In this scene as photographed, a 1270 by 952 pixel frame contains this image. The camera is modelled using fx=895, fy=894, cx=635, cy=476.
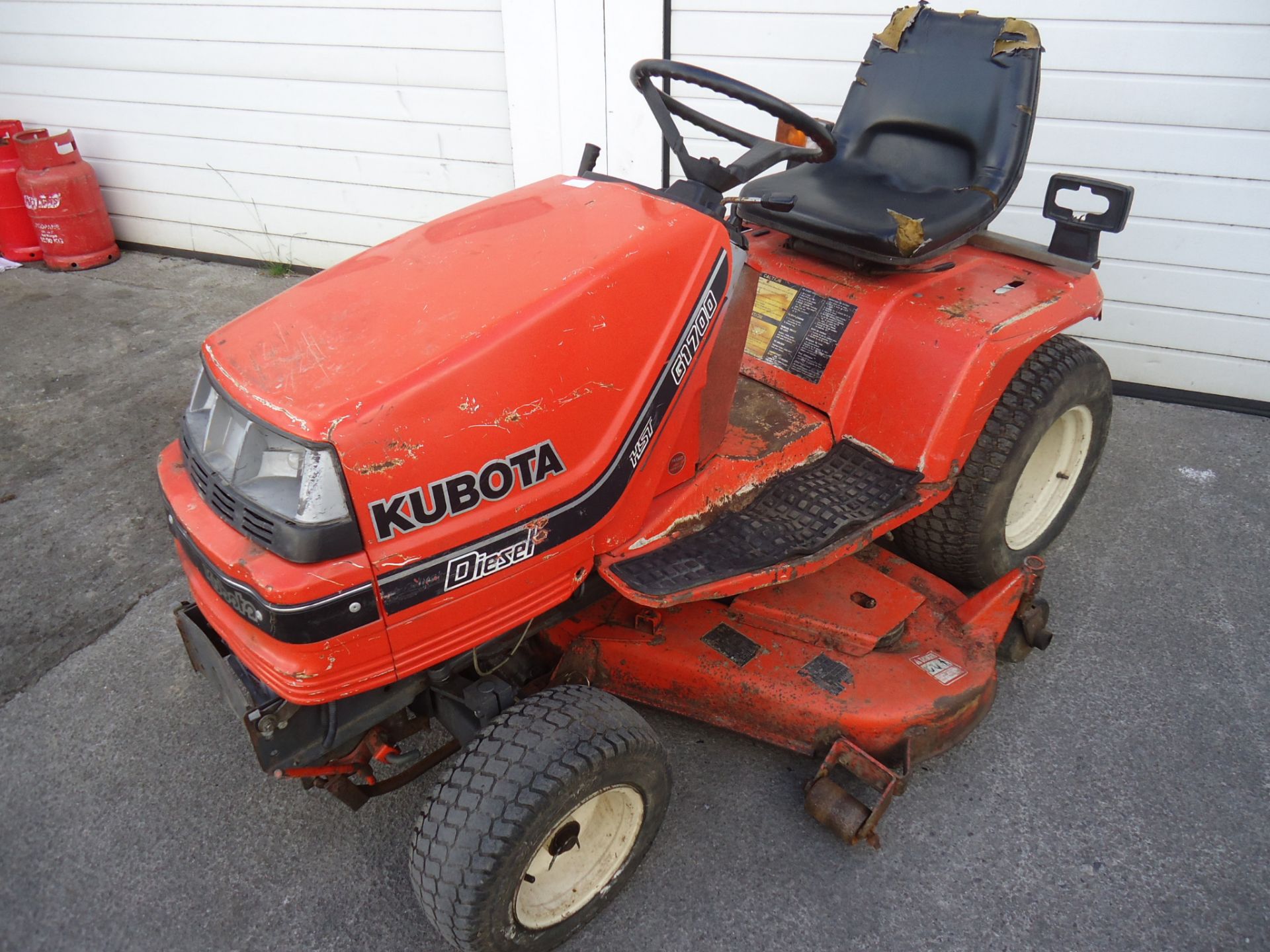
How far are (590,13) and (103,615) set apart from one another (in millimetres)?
3044

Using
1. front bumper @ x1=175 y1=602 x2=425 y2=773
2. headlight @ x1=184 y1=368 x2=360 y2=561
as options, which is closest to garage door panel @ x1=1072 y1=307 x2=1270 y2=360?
front bumper @ x1=175 y1=602 x2=425 y2=773

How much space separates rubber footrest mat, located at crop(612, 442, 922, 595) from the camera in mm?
1833

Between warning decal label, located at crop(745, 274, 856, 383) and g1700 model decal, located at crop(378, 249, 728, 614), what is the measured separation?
580 mm

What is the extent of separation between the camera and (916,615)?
2234 mm

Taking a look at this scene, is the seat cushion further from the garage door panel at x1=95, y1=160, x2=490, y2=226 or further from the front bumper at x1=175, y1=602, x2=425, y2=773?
the garage door panel at x1=95, y1=160, x2=490, y2=226

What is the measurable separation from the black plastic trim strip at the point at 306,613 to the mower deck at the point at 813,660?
69 centimetres

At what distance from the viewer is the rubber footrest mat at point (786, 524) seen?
6.01ft

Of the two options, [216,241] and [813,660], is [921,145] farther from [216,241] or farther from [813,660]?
[216,241]

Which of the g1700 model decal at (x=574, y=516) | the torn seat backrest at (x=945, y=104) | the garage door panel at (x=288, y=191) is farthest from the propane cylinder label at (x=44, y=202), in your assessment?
the g1700 model decal at (x=574, y=516)

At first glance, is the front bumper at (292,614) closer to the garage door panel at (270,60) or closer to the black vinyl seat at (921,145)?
the black vinyl seat at (921,145)

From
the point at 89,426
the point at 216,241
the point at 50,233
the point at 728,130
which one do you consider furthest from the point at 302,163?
the point at 728,130

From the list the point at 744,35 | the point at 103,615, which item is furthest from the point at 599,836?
the point at 744,35

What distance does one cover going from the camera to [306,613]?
4.61ft

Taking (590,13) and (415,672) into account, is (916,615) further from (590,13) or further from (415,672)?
(590,13)
